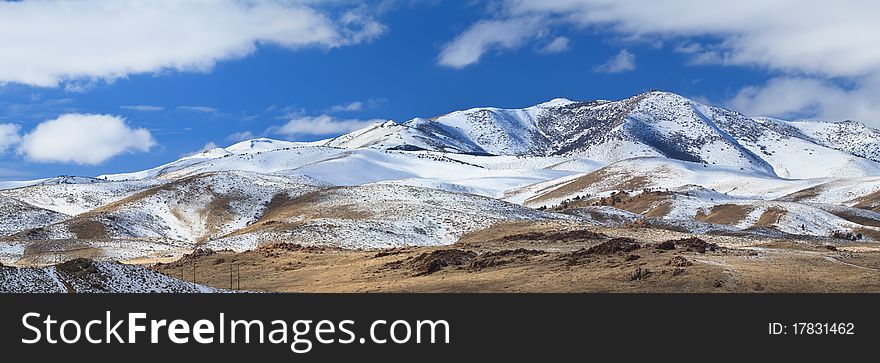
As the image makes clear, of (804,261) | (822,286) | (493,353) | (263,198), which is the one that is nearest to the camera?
(493,353)

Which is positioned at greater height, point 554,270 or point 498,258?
point 498,258

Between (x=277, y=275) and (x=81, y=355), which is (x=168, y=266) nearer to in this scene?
(x=277, y=275)

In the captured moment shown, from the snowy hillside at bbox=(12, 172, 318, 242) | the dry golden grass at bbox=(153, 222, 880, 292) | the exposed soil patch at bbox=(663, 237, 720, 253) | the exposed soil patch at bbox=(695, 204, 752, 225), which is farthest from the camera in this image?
the exposed soil patch at bbox=(695, 204, 752, 225)

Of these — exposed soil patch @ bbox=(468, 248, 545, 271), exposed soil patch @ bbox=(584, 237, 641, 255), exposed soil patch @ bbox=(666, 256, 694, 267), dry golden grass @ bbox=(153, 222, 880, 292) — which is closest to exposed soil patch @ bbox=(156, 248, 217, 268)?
dry golden grass @ bbox=(153, 222, 880, 292)

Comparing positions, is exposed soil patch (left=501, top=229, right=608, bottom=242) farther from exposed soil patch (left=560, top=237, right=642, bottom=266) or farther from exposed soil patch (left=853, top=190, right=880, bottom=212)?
exposed soil patch (left=853, top=190, right=880, bottom=212)

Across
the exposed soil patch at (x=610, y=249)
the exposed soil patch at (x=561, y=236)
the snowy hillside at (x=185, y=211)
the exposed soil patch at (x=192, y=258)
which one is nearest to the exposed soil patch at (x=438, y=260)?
the exposed soil patch at (x=610, y=249)

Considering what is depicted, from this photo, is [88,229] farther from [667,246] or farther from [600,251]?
[667,246]

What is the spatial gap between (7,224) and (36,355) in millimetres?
81465

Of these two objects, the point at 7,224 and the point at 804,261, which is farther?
the point at 7,224

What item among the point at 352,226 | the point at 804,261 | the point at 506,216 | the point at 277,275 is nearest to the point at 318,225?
the point at 352,226

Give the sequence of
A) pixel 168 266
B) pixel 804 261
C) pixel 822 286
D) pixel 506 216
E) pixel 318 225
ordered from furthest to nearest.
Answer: pixel 506 216, pixel 318 225, pixel 168 266, pixel 804 261, pixel 822 286

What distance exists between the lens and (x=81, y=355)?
2222 centimetres

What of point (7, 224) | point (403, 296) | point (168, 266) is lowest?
point (403, 296)

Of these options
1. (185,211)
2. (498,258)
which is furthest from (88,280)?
(185,211)
